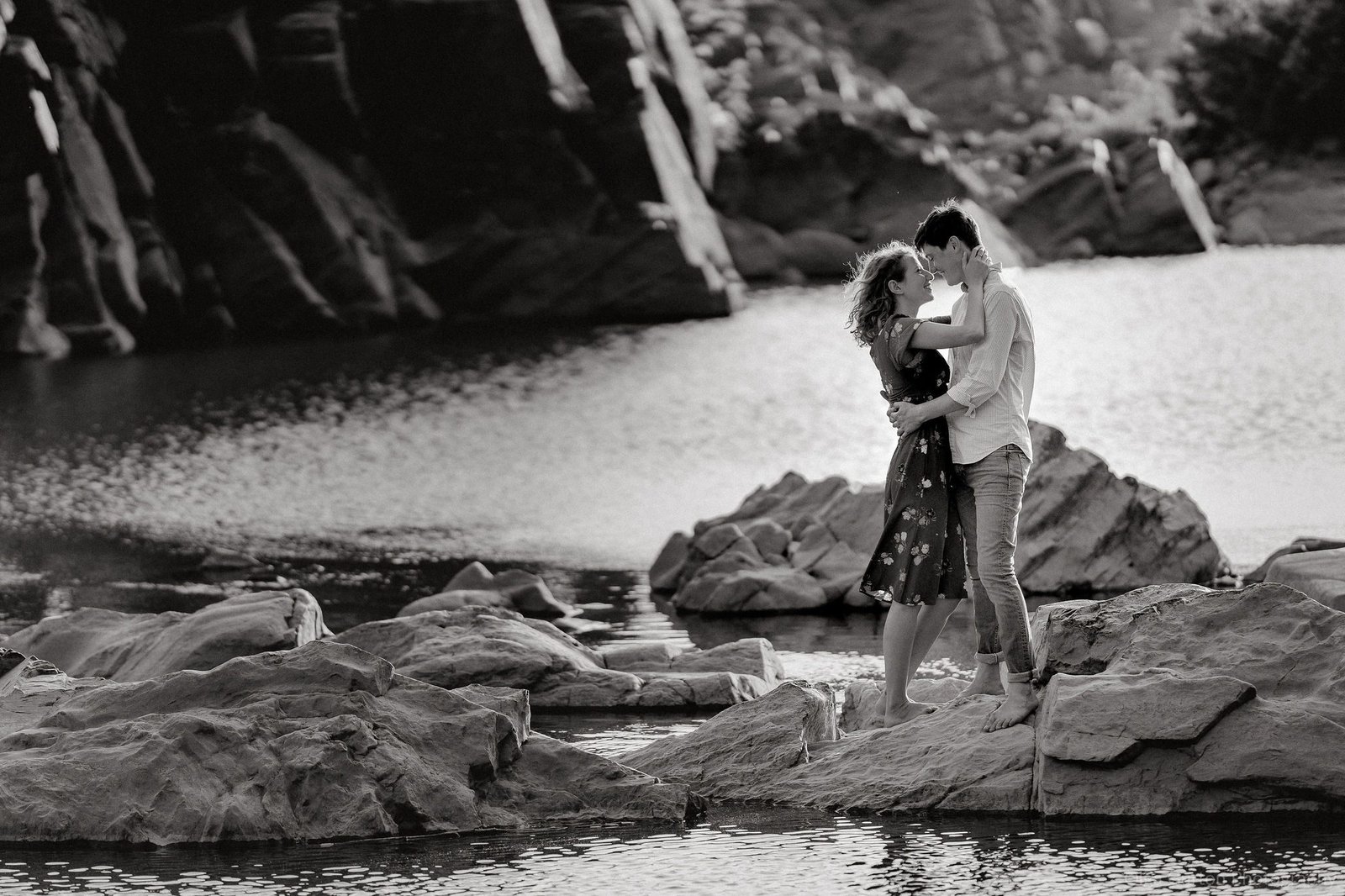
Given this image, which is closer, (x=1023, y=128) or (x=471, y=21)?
(x=471, y=21)

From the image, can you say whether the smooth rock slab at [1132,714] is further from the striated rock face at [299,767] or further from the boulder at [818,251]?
the boulder at [818,251]

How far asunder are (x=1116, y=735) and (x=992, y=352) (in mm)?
1963

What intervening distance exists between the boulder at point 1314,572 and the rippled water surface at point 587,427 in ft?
16.2

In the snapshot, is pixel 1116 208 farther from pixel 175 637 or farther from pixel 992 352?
pixel 992 352

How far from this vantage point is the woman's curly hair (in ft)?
32.4

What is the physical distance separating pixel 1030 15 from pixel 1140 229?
45.3 metres

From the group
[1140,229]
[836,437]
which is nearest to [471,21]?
[1140,229]

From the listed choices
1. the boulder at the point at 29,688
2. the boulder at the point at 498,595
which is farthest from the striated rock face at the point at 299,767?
the boulder at the point at 498,595

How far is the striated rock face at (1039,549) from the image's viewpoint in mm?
20203

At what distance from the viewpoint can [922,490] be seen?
986cm

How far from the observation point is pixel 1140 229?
87.1m

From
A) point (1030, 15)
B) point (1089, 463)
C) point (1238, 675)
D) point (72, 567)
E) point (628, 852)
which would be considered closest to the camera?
point (628, 852)

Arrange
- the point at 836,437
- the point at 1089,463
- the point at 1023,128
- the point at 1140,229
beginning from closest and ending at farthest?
the point at 1089,463 → the point at 836,437 → the point at 1140,229 → the point at 1023,128

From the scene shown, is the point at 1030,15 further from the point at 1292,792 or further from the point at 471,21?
the point at 1292,792
